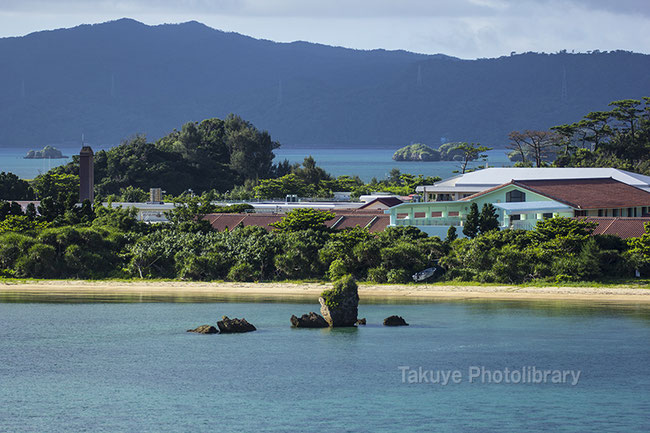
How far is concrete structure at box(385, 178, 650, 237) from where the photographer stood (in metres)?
81.4

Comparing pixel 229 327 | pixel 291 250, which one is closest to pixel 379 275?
pixel 291 250

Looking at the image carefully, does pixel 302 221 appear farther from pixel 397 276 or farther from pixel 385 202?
pixel 385 202

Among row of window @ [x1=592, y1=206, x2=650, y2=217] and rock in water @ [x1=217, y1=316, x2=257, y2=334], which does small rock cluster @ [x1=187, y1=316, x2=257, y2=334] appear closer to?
rock in water @ [x1=217, y1=316, x2=257, y2=334]

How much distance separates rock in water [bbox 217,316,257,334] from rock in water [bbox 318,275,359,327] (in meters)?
4.26

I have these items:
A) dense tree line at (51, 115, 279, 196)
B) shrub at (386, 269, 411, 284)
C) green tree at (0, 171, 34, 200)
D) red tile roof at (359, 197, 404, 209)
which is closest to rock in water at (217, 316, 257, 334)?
shrub at (386, 269, 411, 284)

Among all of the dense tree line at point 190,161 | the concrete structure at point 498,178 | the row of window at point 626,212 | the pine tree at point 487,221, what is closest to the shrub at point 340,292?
the pine tree at point 487,221

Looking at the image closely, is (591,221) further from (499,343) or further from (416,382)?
(416,382)

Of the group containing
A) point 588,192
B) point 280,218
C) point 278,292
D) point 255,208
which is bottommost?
point 278,292

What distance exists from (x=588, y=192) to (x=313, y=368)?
4553 centimetres

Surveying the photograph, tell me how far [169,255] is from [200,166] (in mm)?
95560

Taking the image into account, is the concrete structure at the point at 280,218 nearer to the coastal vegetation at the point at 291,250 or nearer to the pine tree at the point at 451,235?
the coastal vegetation at the point at 291,250

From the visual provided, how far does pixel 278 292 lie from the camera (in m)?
72.3

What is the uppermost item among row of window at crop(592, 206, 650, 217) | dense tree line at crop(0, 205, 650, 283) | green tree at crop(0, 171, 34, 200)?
green tree at crop(0, 171, 34, 200)

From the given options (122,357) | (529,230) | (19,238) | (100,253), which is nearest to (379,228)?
(529,230)
